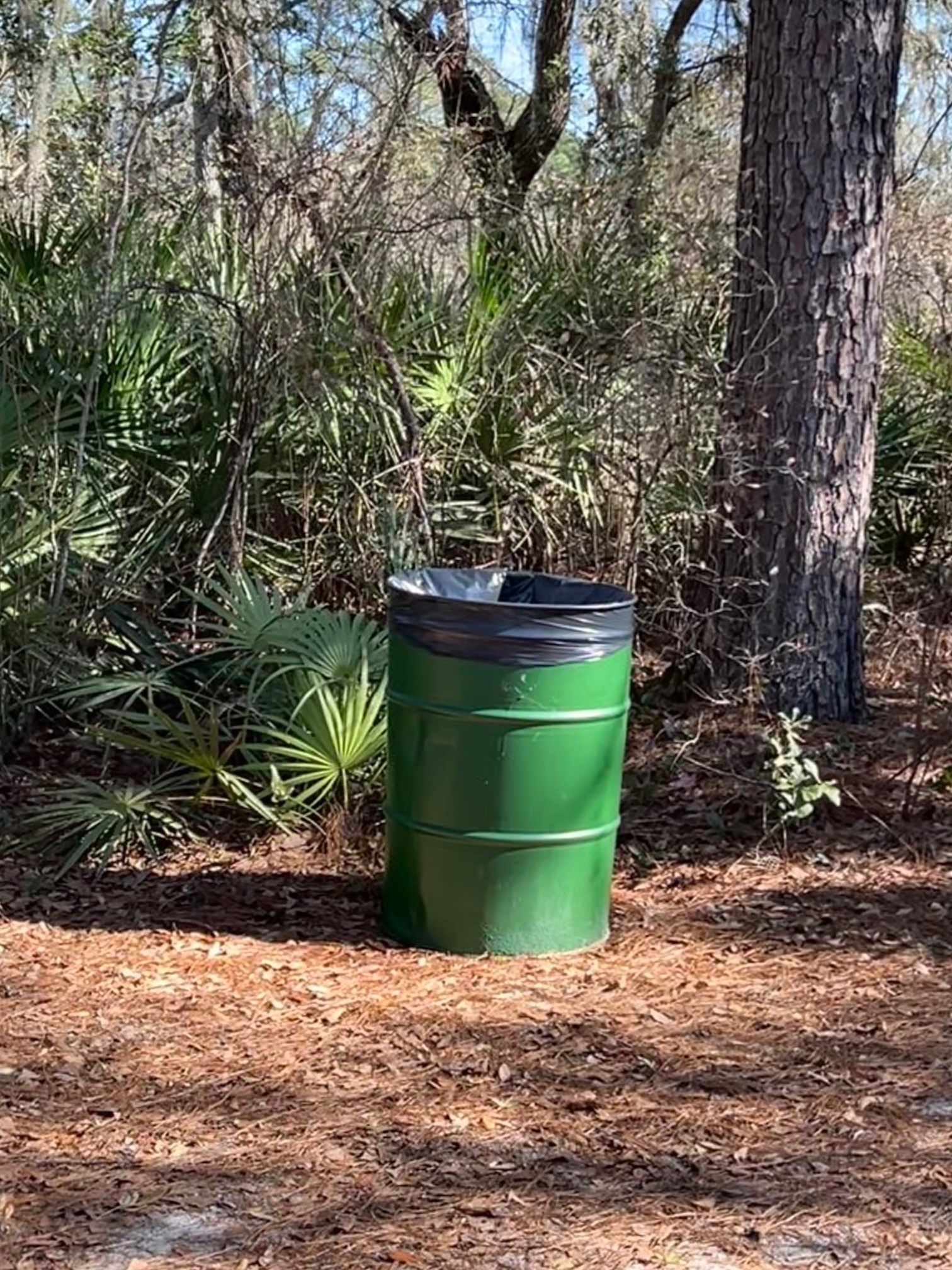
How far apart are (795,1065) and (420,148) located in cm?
502

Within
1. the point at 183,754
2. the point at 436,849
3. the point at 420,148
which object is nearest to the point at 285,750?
the point at 183,754

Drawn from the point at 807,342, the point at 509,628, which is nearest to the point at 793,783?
the point at 509,628

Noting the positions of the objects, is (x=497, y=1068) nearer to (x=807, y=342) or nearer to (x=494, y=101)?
(x=807, y=342)

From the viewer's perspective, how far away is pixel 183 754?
5578 mm

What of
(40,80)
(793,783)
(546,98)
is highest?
(40,80)

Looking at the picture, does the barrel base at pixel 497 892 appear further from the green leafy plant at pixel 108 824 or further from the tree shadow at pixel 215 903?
the green leafy plant at pixel 108 824

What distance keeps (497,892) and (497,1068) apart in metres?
0.77

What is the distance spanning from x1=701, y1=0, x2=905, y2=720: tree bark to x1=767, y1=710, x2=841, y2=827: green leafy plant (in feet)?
2.65

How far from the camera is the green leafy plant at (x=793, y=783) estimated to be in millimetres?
5508

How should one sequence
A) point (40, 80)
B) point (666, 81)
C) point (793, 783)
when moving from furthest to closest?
point (40, 80) → point (666, 81) → point (793, 783)

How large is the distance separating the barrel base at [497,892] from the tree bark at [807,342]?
1.99 meters

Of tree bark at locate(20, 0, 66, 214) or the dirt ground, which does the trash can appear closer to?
the dirt ground

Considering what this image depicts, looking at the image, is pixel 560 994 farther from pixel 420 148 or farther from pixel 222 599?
pixel 420 148

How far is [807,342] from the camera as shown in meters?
6.25
